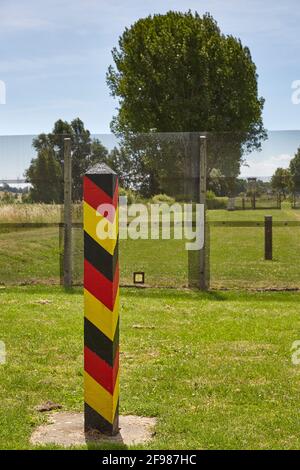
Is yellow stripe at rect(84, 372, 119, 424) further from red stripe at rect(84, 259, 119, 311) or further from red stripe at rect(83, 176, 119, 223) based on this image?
red stripe at rect(83, 176, 119, 223)

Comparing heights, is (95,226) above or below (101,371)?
above

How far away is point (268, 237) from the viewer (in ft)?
42.0

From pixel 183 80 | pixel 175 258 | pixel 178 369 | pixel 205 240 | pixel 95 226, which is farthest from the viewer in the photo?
pixel 183 80

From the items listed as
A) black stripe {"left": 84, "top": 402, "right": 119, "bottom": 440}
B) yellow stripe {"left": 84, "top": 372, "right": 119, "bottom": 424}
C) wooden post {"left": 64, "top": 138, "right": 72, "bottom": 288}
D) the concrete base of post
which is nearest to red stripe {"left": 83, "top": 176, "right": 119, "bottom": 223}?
yellow stripe {"left": 84, "top": 372, "right": 119, "bottom": 424}

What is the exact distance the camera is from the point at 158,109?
3653 centimetres

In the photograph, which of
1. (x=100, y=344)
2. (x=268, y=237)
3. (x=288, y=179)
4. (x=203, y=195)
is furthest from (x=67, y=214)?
(x=100, y=344)

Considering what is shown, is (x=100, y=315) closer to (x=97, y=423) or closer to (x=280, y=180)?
(x=97, y=423)

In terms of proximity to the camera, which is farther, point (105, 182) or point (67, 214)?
point (67, 214)

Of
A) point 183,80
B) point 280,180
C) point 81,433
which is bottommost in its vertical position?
point 81,433

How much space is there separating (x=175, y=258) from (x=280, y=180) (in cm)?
221

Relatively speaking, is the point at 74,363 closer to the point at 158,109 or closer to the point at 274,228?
the point at 274,228

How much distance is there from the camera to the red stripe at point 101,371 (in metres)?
5.02

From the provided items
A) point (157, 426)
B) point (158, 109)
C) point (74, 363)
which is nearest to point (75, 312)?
point (74, 363)

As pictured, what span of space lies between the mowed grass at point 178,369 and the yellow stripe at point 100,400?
0.36m
